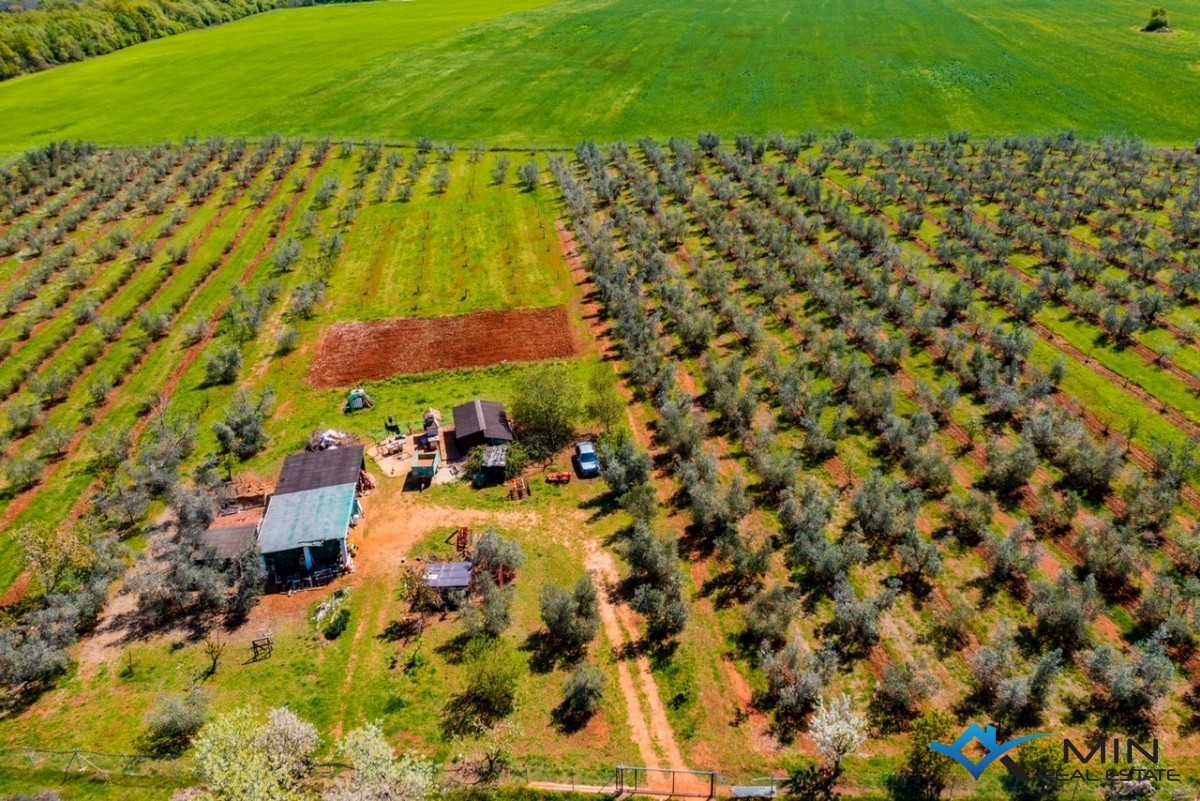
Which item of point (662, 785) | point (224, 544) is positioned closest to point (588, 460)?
point (662, 785)

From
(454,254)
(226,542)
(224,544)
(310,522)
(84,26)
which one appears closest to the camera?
(224,544)

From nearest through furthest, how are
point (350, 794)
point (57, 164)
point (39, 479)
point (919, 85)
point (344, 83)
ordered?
1. point (350, 794)
2. point (39, 479)
3. point (57, 164)
4. point (919, 85)
5. point (344, 83)

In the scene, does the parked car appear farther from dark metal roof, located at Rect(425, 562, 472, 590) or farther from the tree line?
the tree line

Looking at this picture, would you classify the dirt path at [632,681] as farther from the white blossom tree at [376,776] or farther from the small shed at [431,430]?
the small shed at [431,430]

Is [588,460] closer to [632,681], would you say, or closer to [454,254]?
[632,681]

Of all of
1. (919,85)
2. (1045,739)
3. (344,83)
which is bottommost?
(1045,739)

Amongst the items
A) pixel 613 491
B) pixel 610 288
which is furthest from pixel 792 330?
pixel 613 491

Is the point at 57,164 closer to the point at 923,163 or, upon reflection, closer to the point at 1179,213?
the point at 923,163
